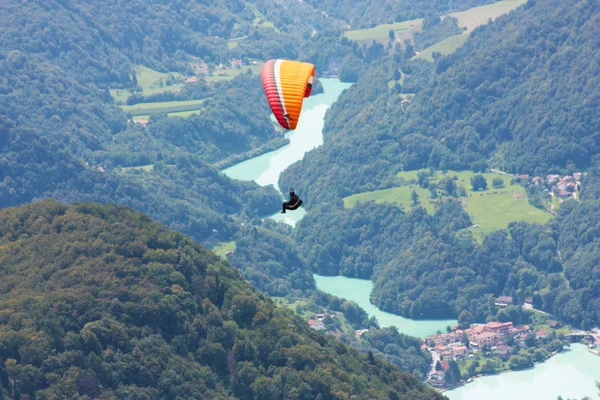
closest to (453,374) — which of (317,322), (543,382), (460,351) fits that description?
(460,351)

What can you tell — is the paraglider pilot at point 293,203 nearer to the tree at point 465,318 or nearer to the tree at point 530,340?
the tree at point 530,340

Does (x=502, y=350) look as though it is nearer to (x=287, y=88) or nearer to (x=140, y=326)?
(x=140, y=326)

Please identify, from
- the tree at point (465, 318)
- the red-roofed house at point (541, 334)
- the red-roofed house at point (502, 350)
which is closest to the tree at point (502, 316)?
the tree at point (465, 318)


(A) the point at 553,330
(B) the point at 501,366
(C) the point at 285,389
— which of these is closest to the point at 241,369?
(C) the point at 285,389

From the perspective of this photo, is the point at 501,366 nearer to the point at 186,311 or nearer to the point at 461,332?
the point at 461,332

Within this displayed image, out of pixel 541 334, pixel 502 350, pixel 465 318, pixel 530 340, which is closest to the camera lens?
pixel 502 350

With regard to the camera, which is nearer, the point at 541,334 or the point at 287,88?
the point at 287,88

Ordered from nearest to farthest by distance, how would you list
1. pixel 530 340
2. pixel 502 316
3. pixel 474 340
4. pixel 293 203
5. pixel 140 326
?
Result: 1. pixel 293 203
2. pixel 140 326
3. pixel 530 340
4. pixel 474 340
5. pixel 502 316

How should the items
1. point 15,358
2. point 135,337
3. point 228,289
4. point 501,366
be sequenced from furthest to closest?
point 501,366 < point 228,289 < point 135,337 < point 15,358

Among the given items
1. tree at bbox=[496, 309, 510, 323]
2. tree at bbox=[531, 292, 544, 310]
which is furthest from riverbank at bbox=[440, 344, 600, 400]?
tree at bbox=[531, 292, 544, 310]
